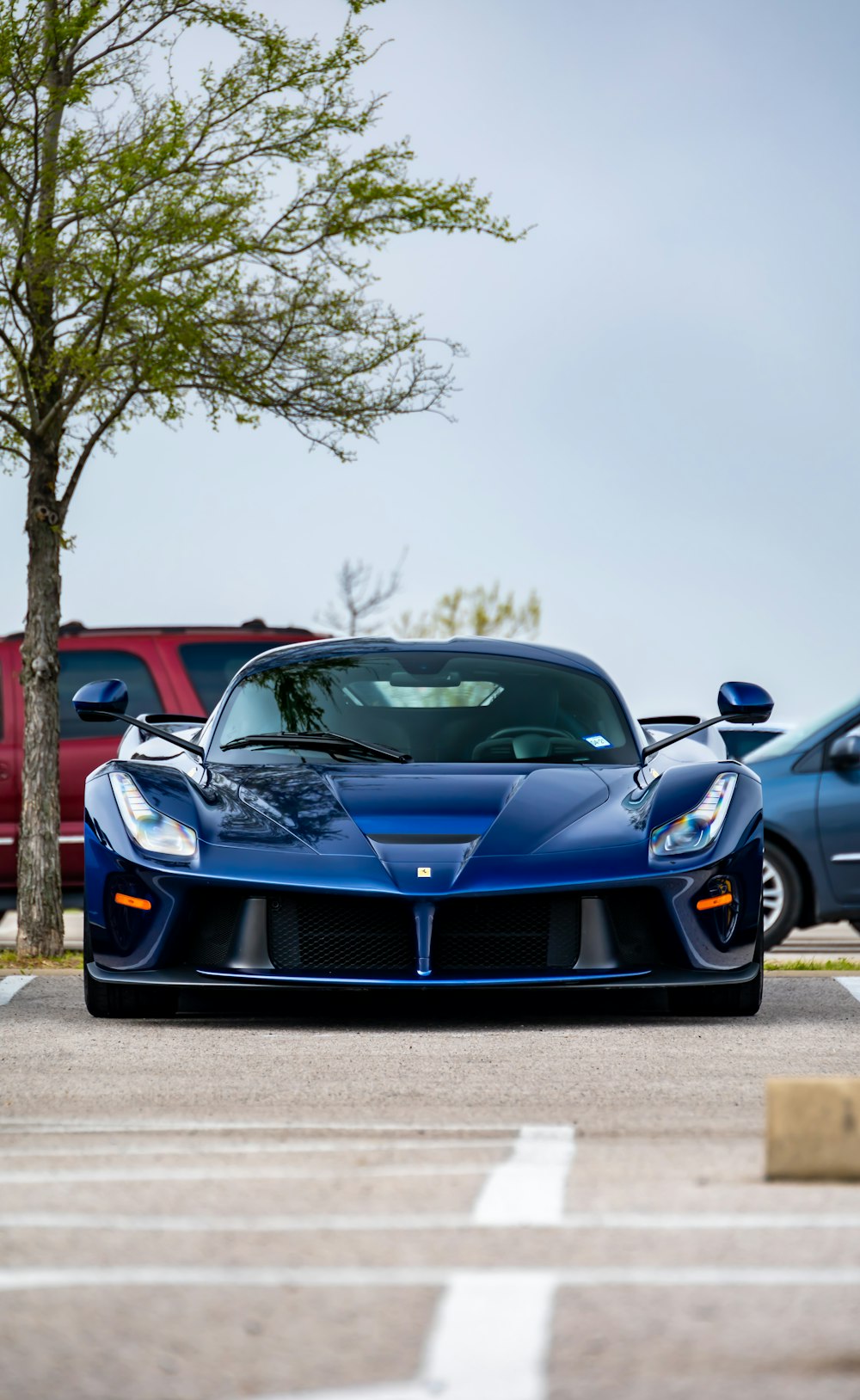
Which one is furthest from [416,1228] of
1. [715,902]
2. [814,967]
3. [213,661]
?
[213,661]

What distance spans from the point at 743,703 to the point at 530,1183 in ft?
12.8

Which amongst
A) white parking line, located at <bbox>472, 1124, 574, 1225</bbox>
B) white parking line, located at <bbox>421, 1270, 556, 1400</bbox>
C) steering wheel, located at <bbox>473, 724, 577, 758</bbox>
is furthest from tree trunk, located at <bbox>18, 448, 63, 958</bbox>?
white parking line, located at <bbox>421, 1270, 556, 1400</bbox>

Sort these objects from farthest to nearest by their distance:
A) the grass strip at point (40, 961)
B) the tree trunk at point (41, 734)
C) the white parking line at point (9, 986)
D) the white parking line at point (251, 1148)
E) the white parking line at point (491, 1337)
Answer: the tree trunk at point (41, 734) < the grass strip at point (40, 961) < the white parking line at point (9, 986) < the white parking line at point (251, 1148) < the white parking line at point (491, 1337)

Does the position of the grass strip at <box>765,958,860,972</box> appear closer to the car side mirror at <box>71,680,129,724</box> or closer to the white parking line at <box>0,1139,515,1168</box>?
the car side mirror at <box>71,680,129,724</box>

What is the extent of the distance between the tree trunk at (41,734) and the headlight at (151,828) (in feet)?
13.7

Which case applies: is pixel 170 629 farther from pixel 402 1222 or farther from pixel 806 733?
pixel 402 1222

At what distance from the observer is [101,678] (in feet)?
42.7

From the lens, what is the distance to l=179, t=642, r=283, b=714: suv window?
13.0 metres

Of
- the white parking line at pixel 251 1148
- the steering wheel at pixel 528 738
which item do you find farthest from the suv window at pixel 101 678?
the white parking line at pixel 251 1148

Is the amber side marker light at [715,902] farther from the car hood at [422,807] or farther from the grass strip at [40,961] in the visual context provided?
the grass strip at [40,961]

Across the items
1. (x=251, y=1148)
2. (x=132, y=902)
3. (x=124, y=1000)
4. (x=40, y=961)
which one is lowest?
(x=40, y=961)

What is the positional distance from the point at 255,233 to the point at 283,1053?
6.93m

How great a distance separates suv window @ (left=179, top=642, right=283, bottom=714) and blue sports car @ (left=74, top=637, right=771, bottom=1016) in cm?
588

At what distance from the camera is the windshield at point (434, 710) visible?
24.0 feet
